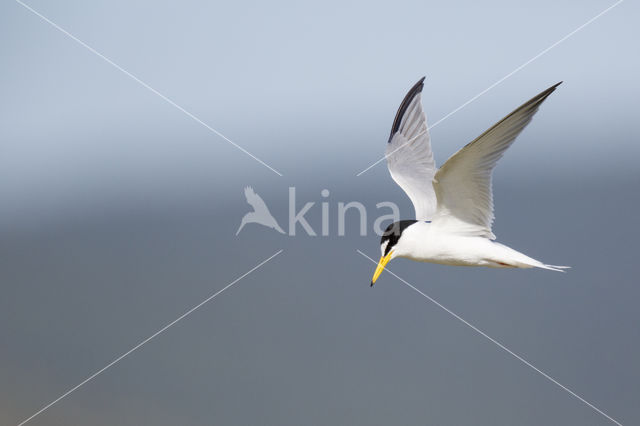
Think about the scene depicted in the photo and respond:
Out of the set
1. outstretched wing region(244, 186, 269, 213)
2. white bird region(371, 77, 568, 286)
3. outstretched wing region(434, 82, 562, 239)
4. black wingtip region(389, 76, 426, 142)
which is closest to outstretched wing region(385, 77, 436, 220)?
black wingtip region(389, 76, 426, 142)

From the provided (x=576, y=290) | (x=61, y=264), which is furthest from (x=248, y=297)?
(x=576, y=290)

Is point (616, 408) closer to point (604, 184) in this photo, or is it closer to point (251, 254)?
point (251, 254)

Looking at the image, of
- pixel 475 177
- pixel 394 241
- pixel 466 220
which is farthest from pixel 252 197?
pixel 475 177

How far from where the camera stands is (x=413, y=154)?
200 inches

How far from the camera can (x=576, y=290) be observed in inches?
1556

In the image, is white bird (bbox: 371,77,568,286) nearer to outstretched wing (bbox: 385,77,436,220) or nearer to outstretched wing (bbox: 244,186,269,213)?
outstretched wing (bbox: 385,77,436,220)

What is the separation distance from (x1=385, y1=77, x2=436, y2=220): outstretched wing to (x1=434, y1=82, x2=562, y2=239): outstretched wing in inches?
24.9

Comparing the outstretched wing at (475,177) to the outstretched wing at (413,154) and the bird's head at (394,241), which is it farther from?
the outstretched wing at (413,154)

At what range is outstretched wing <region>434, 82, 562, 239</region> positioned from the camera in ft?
11.4

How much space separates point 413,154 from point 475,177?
121 centimetres

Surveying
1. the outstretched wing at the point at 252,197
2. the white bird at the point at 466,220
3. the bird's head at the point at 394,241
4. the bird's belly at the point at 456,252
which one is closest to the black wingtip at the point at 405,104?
the white bird at the point at 466,220

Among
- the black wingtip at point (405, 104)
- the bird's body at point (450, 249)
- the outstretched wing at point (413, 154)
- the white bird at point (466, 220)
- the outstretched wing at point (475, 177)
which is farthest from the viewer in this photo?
the black wingtip at point (405, 104)

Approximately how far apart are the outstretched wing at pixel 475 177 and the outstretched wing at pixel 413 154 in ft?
2.07

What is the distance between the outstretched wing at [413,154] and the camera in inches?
193
